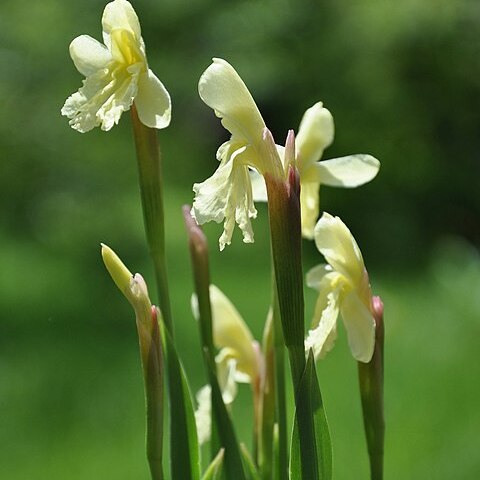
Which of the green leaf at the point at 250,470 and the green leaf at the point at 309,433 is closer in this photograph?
the green leaf at the point at 309,433

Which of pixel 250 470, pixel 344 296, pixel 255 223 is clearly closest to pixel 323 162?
pixel 344 296

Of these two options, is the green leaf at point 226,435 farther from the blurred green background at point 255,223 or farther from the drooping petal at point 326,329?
the blurred green background at point 255,223

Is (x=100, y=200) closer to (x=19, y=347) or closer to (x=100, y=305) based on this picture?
(x=100, y=305)

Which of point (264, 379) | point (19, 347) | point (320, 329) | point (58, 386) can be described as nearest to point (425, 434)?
point (58, 386)

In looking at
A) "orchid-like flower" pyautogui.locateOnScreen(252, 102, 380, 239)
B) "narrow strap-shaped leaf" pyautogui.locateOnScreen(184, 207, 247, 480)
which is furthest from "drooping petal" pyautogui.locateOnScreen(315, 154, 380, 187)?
"narrow strap-shaped leaf" pyautogui.locateOnScreen(184, 207, 247, 480)

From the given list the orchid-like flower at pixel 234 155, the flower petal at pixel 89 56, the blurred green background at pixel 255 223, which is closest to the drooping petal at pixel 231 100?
the orchid-like flower at pixel 234 155

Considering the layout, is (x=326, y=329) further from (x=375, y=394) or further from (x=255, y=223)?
(x=255, y=223)

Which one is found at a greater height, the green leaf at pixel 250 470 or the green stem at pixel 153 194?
the green stem at pixel 153 194
